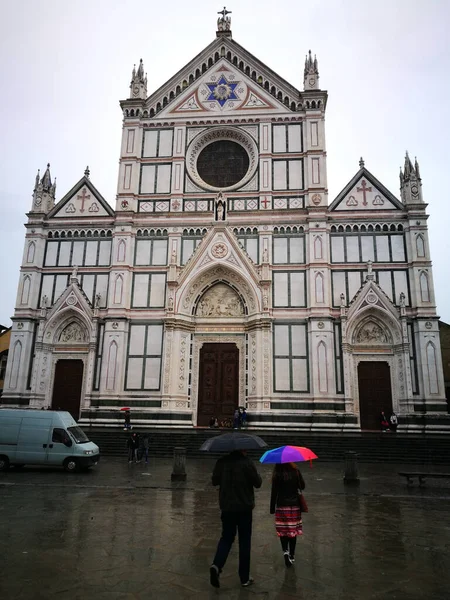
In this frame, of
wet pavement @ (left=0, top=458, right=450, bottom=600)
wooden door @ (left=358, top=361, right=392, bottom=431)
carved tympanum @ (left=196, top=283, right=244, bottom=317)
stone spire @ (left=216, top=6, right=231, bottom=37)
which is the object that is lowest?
wet pavement @ (left=0, top=458, right=450, bottom=600)

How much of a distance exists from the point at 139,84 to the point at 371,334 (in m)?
22.7

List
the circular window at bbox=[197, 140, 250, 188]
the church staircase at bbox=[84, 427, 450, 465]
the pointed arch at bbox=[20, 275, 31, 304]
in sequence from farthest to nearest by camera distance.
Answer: the circular window at bbox=[197, 140, 250, 188] < the pointed arch at bbox=[20, 275, 31, 304] < the church staircase at bbox=[84, 427, 450, 465]

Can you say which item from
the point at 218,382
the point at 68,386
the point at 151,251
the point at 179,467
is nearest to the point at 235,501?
the point at 179,467

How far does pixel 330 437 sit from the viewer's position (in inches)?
913

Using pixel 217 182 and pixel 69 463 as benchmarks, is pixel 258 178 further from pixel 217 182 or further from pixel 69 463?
pixel 69 463

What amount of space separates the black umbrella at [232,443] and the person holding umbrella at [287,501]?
0.36 m

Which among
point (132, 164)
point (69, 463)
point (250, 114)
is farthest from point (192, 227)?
point (69, 463)

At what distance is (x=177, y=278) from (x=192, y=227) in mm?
3440

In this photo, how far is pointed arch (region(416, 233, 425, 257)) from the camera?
1085 inches

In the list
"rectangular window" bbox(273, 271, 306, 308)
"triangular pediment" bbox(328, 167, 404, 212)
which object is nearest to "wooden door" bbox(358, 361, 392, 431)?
"rectangular window" bbox(273, 271, 306, 308)

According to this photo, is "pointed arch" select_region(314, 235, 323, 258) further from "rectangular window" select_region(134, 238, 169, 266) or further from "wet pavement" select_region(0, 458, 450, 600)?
"wet pavement" select_region(0, 458, 450, 600)

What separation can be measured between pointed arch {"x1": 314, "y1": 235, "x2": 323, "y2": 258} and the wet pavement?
16.3m

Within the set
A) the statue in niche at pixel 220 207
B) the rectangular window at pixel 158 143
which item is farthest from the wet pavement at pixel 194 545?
the rectangular window at pixel 158 143

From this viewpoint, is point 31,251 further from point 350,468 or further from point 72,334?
point 350,468
